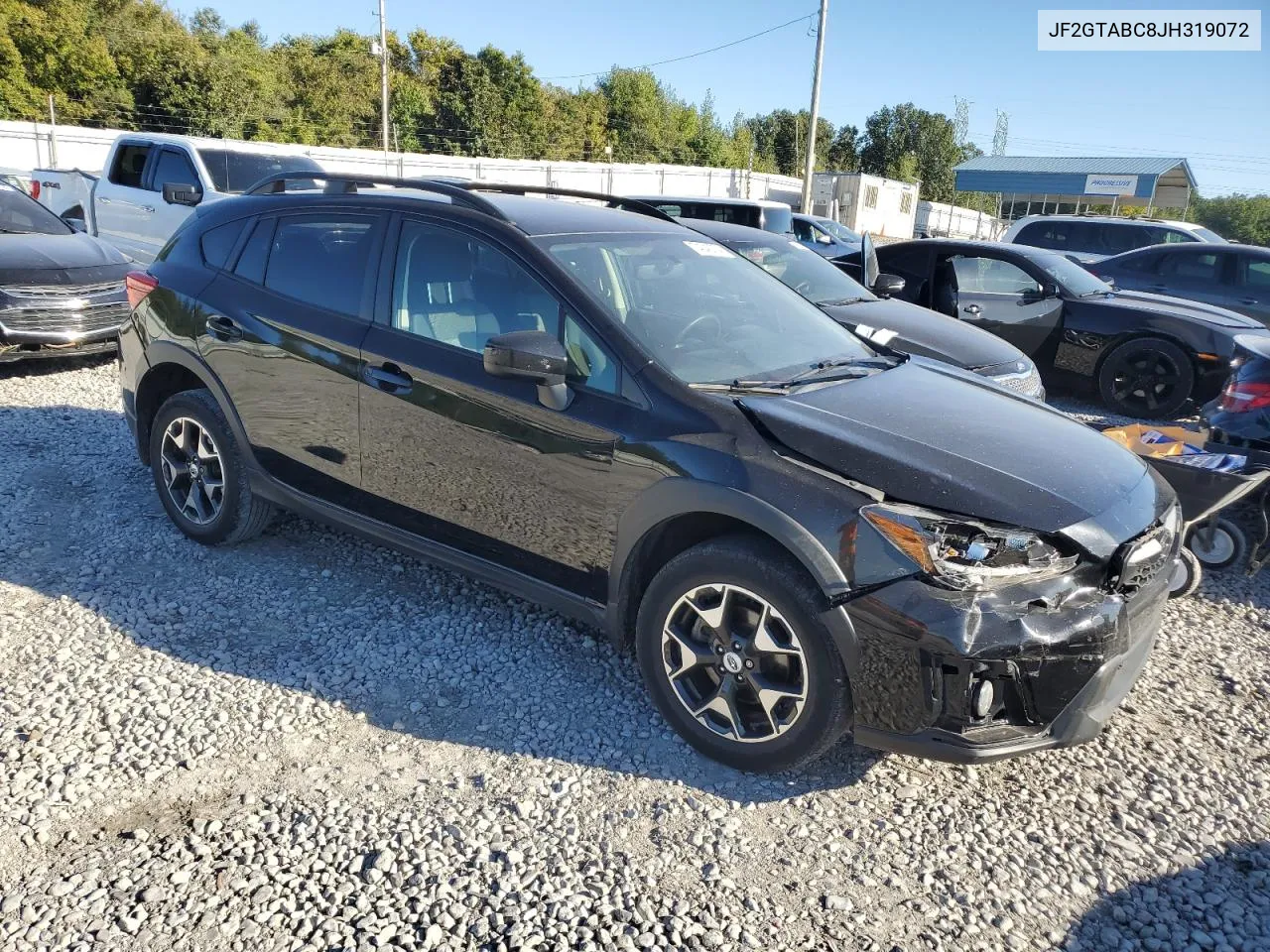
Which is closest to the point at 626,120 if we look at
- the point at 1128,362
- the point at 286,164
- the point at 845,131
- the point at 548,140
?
the point at 548,140

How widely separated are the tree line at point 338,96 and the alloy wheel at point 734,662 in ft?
133

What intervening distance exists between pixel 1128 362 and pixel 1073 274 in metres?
1.16

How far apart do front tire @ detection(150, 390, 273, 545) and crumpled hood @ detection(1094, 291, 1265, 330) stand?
310 inches

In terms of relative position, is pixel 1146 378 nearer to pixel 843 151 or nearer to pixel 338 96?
pixel 338 96

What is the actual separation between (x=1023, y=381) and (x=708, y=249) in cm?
354

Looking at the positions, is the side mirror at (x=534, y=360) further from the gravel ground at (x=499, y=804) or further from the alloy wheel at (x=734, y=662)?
the gravel ground at (x=499, y=804)

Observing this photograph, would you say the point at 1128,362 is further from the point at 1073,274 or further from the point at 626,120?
the point at 626,120

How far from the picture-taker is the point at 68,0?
3741cm

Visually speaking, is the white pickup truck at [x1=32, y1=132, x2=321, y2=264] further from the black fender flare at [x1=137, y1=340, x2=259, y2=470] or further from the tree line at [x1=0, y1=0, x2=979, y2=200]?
the tree line at [x1=0, y1=0, x2=979, y2=200]

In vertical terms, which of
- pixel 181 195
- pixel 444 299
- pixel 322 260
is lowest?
pixel 444 299

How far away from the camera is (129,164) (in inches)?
447

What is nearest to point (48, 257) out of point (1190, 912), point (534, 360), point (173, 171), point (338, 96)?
point (173, 171)

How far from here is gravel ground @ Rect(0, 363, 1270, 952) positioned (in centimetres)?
255

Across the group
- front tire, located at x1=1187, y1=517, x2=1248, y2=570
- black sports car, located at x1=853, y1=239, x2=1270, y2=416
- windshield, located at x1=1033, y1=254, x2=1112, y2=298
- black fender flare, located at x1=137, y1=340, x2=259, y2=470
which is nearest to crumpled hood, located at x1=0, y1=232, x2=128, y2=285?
black fender flare, located at x1=137, y1=340, x2=259, y2=470
